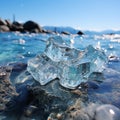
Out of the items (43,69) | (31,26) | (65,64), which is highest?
(65,64)

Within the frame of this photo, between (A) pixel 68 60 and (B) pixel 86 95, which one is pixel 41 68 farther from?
(B) pixel 86 95

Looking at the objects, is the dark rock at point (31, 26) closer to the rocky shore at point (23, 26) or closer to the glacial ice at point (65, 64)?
the rocky shore at point (23, 26)

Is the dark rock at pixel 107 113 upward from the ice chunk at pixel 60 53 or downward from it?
downward

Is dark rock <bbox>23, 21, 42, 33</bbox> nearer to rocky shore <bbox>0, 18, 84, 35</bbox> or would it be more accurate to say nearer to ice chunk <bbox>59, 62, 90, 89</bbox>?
rocky shore <bbox>0, 18, 84, 35</bbox>

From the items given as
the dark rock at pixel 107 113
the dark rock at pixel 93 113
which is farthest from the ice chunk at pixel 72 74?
the dark rock at pixel 107 113

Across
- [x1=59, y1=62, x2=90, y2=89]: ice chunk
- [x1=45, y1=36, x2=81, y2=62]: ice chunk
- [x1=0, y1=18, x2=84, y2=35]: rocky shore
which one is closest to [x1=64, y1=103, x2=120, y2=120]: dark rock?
[x1=59, y1=62, x2=90, y2=89]: ice chunk

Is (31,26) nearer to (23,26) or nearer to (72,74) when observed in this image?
(23,26)

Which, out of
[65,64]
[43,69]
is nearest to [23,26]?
[43,69]

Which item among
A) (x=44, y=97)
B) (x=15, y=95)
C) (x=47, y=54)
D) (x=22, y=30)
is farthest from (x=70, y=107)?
(x=22, y=30)

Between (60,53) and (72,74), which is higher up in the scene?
(60,53)
